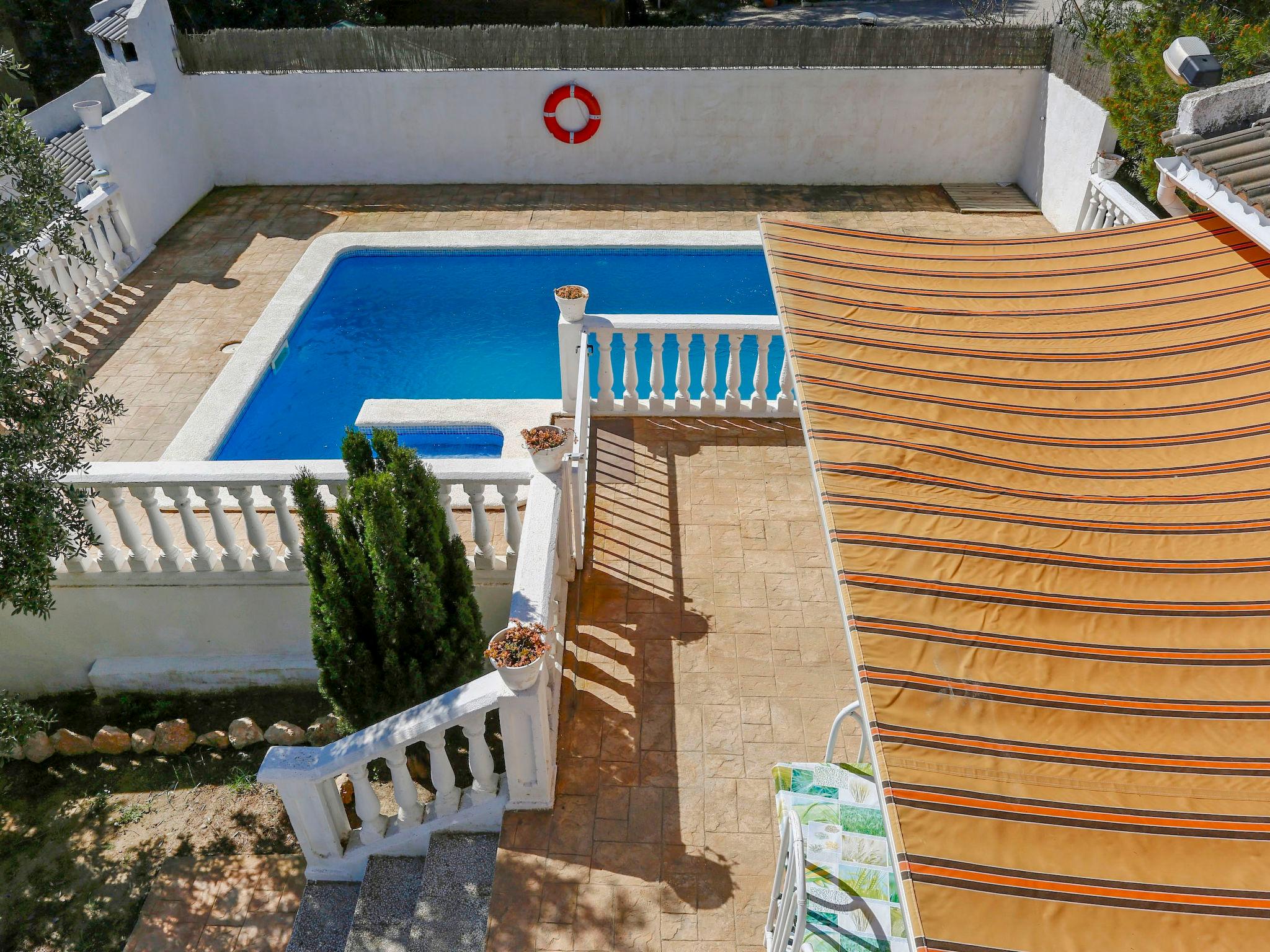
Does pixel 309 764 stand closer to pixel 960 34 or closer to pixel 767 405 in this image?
pixel 767 405

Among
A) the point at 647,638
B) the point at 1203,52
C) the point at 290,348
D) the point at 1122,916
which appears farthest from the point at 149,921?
the point at 1203,52

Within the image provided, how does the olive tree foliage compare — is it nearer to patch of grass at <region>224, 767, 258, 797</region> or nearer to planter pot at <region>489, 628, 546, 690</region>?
patch of grass at <region>224, 767, 258, 797</region>

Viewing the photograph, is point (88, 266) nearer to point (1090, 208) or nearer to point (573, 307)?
point (573, 307)

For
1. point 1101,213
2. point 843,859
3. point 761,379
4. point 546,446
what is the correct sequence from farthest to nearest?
point 1101,213, point 761,379, point 546,446, point 843,859

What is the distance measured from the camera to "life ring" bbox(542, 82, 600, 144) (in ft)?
75.8

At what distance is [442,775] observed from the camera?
24.6ft

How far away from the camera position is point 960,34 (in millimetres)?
22344

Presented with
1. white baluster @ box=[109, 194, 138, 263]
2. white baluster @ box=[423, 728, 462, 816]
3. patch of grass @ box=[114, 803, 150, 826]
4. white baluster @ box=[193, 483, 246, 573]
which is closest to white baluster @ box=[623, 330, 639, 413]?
white baluster @ box=[193, 483, 246, 573]

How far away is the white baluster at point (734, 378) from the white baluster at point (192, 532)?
665 centimetres

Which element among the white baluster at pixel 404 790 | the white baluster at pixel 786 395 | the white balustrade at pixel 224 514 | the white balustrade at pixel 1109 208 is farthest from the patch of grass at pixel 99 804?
the white balustrade at pixel 1109 208

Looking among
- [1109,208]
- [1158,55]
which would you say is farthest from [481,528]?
[1158,55]

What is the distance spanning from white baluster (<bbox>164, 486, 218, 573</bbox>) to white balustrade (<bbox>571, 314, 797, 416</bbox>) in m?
4.68

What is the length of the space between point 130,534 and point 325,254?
37.4 feet

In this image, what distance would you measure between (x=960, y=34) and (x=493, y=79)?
11626mm
